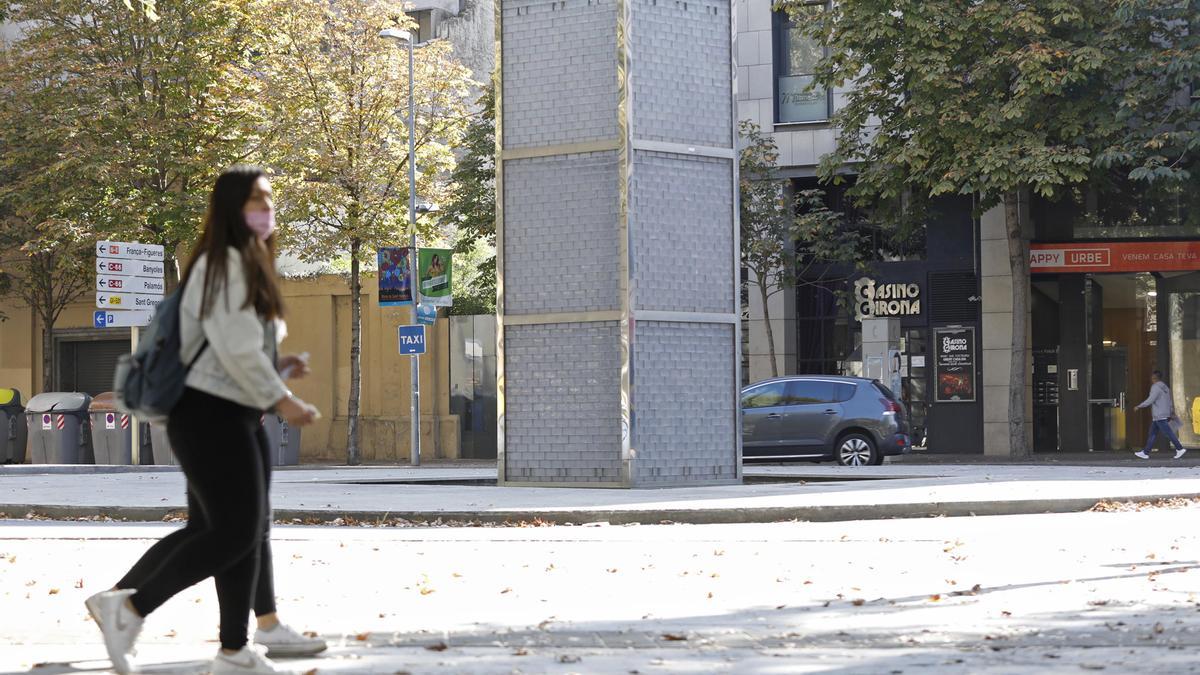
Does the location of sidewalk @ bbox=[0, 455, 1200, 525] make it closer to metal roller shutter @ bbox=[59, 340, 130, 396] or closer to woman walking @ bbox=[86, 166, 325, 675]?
woman walking @ bbox=[86, 166, 325, 675]

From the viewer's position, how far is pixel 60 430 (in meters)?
31.2

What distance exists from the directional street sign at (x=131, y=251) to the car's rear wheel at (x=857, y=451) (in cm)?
1117

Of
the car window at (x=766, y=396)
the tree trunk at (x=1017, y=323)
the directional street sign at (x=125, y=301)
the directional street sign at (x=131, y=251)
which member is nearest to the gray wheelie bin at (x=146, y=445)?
the directional street sign at (x=125, y=301)

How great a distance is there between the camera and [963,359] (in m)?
32.9

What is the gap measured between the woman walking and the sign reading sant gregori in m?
28.9

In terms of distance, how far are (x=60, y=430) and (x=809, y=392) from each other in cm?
1503

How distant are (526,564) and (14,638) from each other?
361 cm

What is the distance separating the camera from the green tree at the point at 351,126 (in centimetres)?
3080

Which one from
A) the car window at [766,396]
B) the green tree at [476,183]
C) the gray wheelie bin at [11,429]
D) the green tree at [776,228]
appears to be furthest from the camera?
the gray wheelie bin at [11,429]

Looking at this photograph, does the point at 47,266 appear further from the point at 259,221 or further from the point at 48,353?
the point at 259,221

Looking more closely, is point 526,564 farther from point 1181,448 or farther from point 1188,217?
point 1188,217

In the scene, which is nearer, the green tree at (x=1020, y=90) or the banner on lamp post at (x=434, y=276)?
the green tree at (x=1020, y=90)

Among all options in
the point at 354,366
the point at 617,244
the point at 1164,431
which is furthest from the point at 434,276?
the point at 617,244

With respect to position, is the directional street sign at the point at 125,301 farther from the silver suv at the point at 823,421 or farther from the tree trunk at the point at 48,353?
the tree trunk at the point at 48,353
